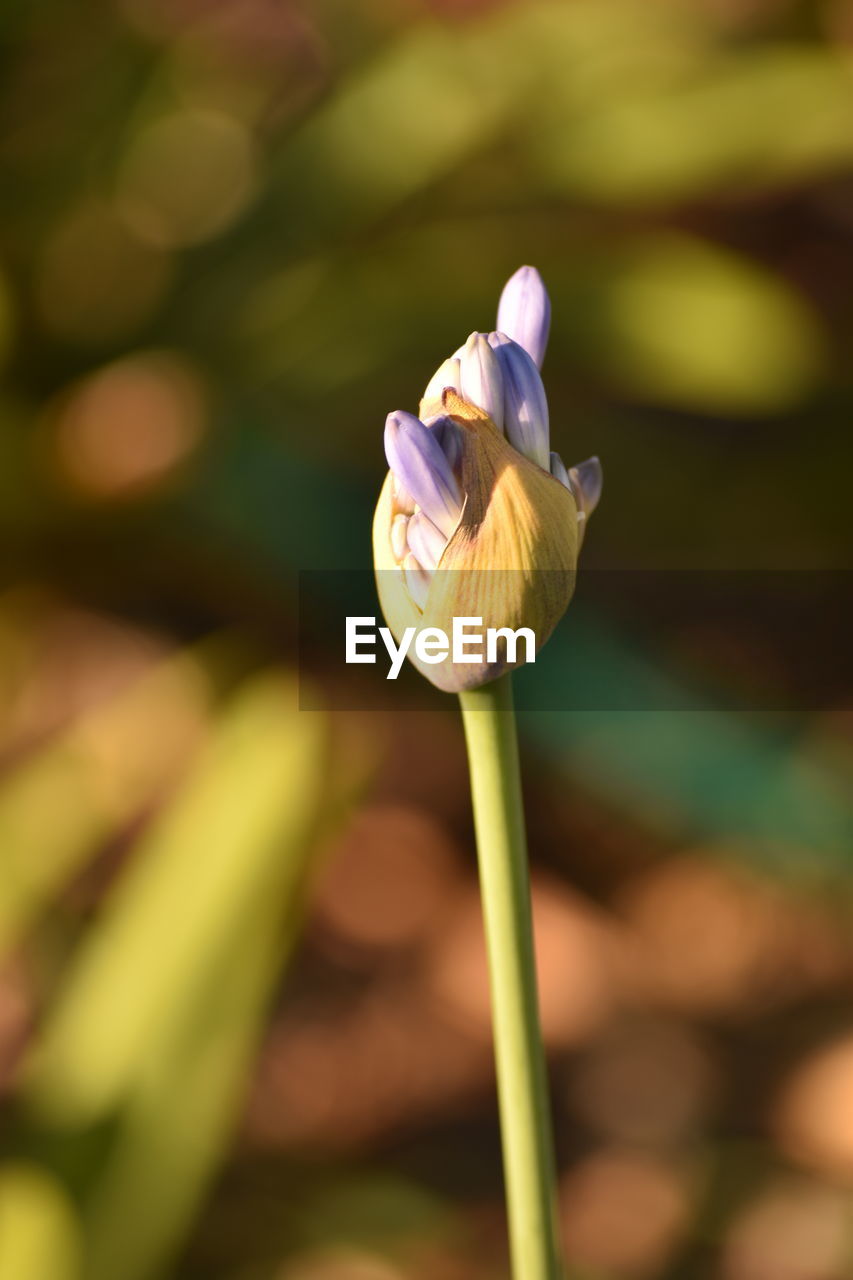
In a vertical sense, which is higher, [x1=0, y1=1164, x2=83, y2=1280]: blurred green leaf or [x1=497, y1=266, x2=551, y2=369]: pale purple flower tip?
[x1=497, y1=266, x2=551, y2=369]: pale purple flower tip

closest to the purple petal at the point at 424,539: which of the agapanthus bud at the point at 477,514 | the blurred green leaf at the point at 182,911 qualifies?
the agapanthus bud at the point at 477,514

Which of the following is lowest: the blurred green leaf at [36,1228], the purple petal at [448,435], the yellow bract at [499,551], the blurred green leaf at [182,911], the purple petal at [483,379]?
the blurred green leaf at [36,1228]

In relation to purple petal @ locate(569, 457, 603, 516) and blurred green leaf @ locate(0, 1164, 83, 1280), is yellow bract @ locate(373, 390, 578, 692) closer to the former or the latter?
purple petal @ locate(569, 457, 603, 516)

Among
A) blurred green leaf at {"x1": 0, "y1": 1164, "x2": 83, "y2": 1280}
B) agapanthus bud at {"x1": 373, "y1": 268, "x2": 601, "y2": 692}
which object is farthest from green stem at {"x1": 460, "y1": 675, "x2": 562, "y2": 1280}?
blurred green leaf at {"x1": 0, "y1": 1164, "x2": 83, "y2": 1280}

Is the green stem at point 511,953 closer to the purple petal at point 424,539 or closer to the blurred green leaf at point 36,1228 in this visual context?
the purple petal at point 424,539

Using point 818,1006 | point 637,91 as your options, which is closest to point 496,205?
point 637,91

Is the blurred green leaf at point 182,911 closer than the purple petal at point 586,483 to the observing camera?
No

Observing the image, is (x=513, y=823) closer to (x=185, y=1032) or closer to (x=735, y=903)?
(x=185, y=1032)

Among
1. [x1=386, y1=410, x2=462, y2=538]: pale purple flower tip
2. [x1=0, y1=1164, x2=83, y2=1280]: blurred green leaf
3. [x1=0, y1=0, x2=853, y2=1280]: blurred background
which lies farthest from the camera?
[x1=0, y1=0, x2=853, y2=1280]: blurred background

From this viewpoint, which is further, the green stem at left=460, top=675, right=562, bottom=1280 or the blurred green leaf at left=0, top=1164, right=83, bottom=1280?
the blurred green leaf at left=0, top=1164, right=83, bottom=1280
